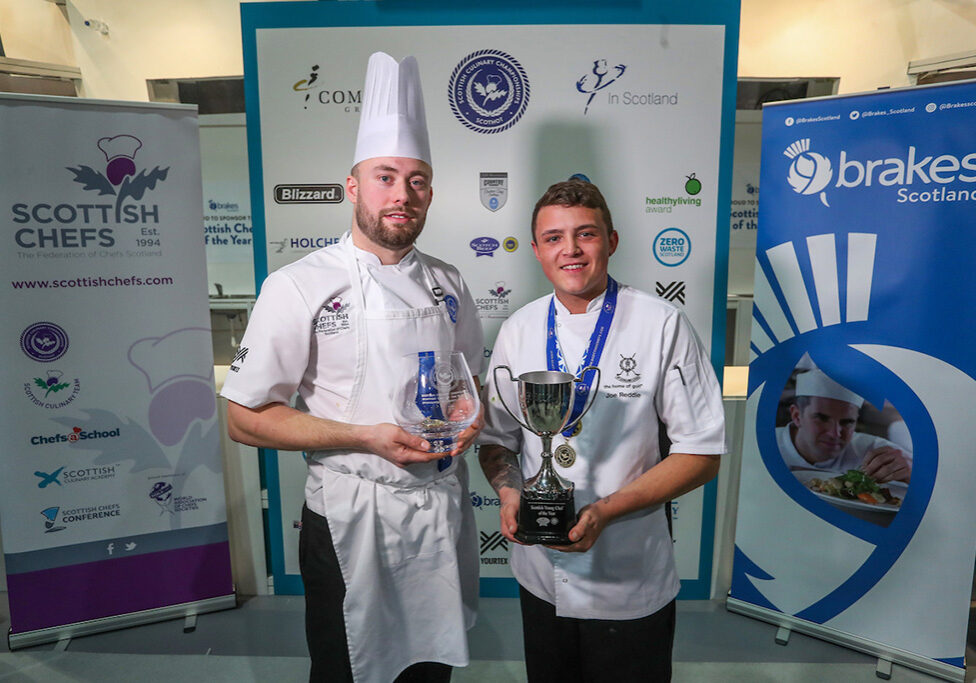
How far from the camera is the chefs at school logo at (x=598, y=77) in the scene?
9.44 feet

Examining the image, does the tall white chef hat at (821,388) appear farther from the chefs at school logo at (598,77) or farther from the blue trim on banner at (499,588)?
the blue trim on banner at (499,588)

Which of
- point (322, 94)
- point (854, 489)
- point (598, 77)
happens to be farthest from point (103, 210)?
point (854, 489)

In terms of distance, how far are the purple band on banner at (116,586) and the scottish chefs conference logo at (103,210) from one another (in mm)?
1520

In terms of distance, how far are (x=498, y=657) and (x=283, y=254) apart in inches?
85.2

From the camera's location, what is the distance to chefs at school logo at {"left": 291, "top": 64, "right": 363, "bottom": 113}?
115 inches

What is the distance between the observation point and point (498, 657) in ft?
9.22

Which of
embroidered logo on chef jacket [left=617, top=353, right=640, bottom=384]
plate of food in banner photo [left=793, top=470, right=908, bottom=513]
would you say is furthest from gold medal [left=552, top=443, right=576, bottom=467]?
plate of food in banner photo [left=793, top=470, right=908, bottom=513]

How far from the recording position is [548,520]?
149cm

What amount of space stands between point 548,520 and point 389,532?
48cm

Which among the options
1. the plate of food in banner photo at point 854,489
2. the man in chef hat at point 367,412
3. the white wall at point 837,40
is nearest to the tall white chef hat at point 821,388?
Result: the plate of food in banner photo at point 854,489

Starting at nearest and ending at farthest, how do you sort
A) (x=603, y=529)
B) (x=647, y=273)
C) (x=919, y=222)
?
(x=603, y=529) → (x=919, y=222) → (x=647, y=273)

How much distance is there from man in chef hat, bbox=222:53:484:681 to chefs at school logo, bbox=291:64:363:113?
1.16 meters

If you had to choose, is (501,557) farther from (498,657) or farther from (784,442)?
(784,442)

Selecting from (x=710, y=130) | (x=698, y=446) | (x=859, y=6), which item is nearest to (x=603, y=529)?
(x=698, y=446)
